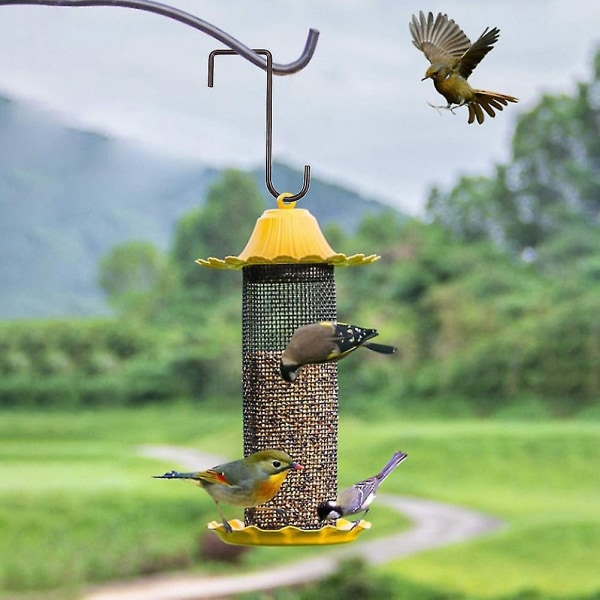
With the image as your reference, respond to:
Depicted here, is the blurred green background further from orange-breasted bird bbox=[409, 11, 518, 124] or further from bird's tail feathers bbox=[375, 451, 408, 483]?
orange-breasted bird bbox=[409, 11, 518, 124]

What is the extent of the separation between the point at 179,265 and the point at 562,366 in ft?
21.0

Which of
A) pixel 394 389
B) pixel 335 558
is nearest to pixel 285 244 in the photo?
pixel 335 558

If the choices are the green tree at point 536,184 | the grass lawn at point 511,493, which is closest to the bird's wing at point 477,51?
the grass lawn at point 511,493

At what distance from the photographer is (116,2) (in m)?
3.34

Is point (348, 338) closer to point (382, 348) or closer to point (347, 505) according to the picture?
point (382, 348)

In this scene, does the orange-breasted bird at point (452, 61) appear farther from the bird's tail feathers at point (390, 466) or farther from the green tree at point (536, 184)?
the green tree at point (536, 184)

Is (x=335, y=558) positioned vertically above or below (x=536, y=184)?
below

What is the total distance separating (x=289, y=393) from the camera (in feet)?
13.1

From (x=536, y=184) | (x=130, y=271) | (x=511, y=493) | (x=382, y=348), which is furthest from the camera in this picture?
(x=130, y=271)

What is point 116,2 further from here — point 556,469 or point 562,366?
point 562,366

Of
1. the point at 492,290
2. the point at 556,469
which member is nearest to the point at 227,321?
the point at 492,290

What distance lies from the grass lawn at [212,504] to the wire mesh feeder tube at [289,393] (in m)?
8.09

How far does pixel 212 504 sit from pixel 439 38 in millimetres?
10576

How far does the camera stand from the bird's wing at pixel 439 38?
3.50 meters
